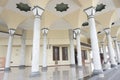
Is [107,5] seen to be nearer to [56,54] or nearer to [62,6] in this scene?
[62,6]

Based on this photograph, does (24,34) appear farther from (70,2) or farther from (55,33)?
(70,2)

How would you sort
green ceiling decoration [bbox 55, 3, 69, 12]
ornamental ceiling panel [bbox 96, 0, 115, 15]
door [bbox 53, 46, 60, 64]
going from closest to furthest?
ornamental ceiling panel [bbox 96, 0, 115, 15], green ceiling decoration [bbox 55, 3, 69, 12], door [bbox 53, 46, 60, 64]

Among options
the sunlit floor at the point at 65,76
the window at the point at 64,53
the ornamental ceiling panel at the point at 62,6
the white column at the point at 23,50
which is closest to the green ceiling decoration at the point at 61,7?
the ornamental ceiling panel at the point at 62,6

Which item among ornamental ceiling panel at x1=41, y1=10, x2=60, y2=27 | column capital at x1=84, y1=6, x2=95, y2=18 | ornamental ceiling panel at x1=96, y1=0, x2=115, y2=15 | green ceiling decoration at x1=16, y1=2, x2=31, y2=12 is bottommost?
column capital at x1=84, y1=6, x2=95, y2=18

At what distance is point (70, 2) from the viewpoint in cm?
923

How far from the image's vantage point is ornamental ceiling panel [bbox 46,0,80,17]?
928 cm

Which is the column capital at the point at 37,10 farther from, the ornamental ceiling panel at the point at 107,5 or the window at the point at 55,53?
the window at the point at 55,53

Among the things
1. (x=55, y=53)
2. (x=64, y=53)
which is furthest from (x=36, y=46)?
(x=64, y=53)

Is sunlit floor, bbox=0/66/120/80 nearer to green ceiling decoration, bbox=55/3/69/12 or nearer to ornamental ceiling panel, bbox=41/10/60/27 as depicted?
ornamental ceiling panel, bbox=41/10/60/27

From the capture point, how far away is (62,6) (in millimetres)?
9828

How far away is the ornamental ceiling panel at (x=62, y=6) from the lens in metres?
9.28

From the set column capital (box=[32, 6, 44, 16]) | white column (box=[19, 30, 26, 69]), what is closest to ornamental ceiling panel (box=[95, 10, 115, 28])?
column capital (box=[32, 6, 44, 16])

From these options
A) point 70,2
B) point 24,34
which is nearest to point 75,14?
point 70,2

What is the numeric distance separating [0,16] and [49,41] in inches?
276
